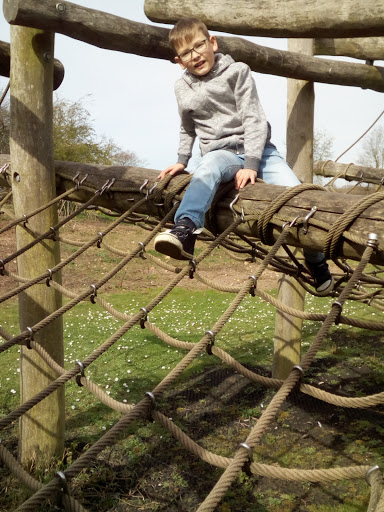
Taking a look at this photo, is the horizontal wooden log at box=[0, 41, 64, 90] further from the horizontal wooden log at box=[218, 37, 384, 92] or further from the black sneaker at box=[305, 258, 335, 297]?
the black sneaker at box=[305, 258, 335, 297]

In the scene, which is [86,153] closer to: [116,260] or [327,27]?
[116,260]

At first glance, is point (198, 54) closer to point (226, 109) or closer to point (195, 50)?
point (195, 50)

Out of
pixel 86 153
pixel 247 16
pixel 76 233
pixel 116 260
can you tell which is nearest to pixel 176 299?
pixel 116 260

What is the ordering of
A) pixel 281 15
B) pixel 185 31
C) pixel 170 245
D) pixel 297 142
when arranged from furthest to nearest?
pixel 297 142
pixel 281 15
pixel 185 31
pixel 170 245

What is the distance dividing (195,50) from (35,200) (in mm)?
1327

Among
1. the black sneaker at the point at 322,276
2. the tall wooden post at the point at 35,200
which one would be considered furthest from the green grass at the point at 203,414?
the black sneaker at the point at 322,276

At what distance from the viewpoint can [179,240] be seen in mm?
2191

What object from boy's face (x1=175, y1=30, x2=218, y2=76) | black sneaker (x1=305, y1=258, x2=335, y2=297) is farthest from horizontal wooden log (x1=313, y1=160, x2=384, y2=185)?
boy's face (x1=175, y1=30, x2=218, y2=76)

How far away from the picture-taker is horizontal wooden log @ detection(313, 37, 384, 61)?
4461 mm

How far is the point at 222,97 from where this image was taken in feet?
8.87

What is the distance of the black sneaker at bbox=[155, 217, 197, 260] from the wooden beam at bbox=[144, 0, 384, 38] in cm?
141

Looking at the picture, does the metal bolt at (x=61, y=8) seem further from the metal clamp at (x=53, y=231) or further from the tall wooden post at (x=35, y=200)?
the metal clamp at (x=53, y=231)

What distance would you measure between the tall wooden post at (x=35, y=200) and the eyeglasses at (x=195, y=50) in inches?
35.9

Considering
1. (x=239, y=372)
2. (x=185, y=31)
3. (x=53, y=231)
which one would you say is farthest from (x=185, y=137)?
(x=239, y=372)
